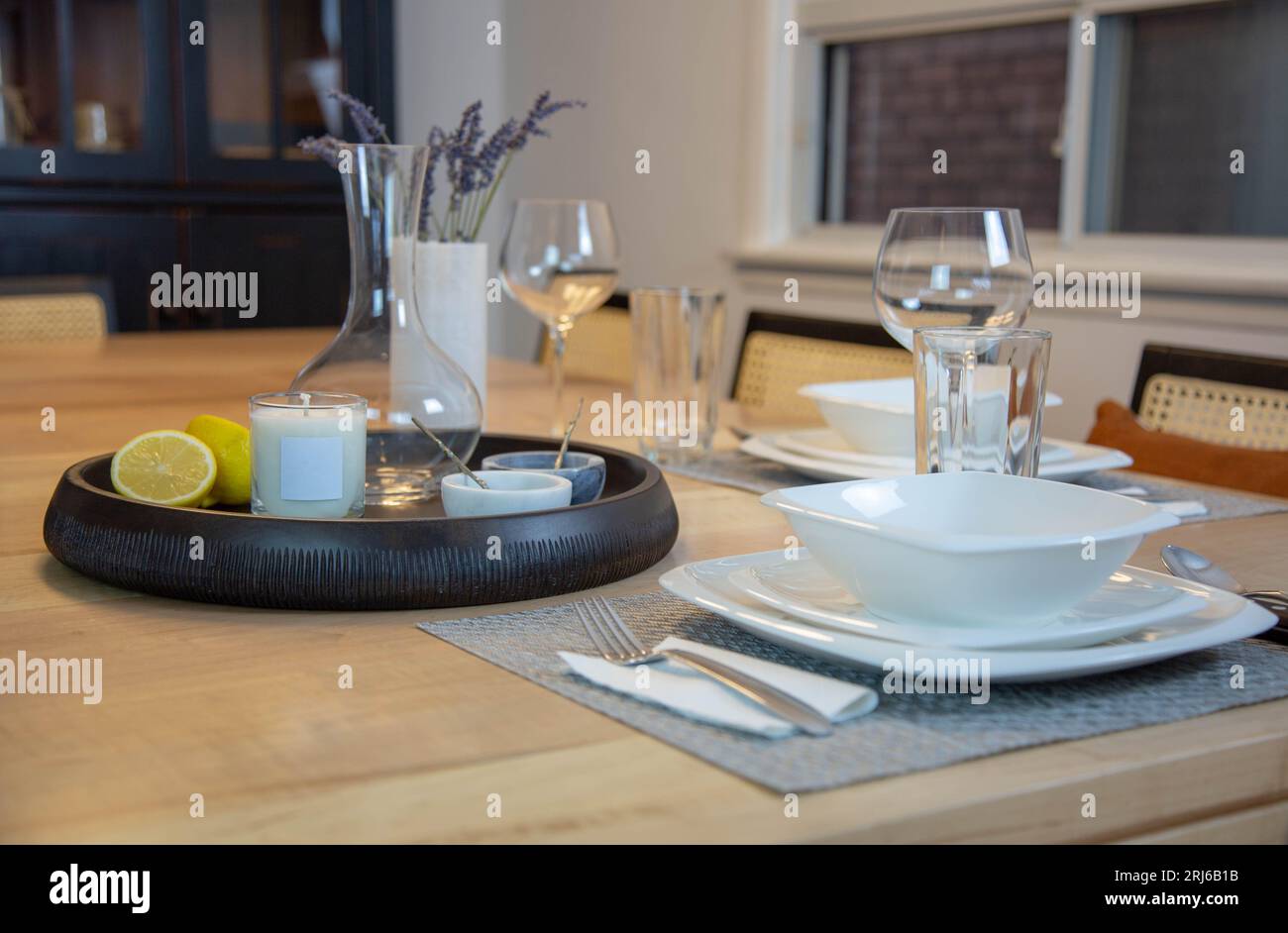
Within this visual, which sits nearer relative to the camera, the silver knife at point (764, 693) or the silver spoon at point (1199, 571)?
the silver knife at point (764, 693)

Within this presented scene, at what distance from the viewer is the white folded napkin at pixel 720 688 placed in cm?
62

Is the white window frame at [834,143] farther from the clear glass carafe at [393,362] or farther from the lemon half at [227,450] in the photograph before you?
the lemon half at [227,450]

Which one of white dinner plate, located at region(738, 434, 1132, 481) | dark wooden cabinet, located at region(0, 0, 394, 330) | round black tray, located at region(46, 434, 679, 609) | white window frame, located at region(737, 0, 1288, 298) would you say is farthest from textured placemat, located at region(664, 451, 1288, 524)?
dark wooden cabinet, located at region(0, 0, 394, 330)

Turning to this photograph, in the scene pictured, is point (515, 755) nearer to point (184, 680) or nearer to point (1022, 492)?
point (184, 680)

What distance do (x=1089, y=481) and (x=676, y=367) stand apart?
1.31 ft

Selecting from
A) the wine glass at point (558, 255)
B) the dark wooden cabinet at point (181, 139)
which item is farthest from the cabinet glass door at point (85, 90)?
the wine glass at point (558, 255)

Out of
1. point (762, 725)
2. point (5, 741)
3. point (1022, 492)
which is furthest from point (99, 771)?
point (1022, 492)

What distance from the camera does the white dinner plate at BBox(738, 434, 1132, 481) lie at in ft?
3.96

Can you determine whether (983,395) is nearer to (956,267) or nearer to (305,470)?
(956,267)

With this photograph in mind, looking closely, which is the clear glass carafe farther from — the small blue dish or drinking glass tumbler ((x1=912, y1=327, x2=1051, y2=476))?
drinking glass tumbler ((x1=912, y1=327, x2=1051, y2=476))

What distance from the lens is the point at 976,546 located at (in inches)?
25.0

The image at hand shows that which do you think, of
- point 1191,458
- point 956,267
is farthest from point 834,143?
point 956,267

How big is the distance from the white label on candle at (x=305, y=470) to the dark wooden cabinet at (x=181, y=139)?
3247mm

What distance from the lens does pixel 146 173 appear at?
12.8 feet
